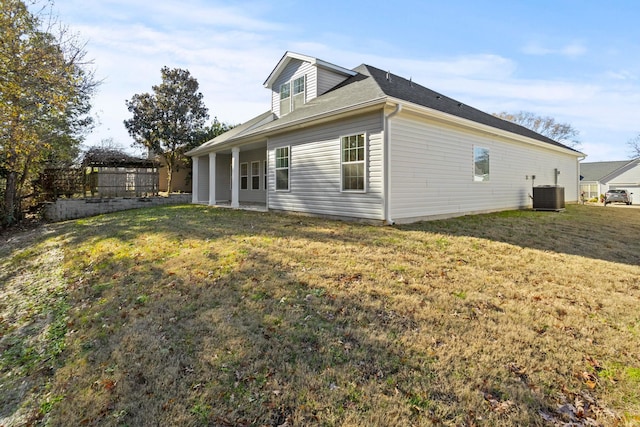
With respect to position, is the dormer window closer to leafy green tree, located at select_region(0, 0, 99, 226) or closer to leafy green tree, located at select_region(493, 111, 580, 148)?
leafy green tree, located at select_region(0, 0, 99, 226)

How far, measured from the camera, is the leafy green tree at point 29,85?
8250 millimetres

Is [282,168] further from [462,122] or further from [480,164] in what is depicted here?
[480,164]

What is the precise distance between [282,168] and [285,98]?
146 inches

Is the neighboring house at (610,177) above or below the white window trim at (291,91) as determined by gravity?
below

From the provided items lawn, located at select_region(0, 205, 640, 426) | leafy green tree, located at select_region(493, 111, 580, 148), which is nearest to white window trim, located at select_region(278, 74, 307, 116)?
lawn, located at select_region(0, 205, 640, 426)

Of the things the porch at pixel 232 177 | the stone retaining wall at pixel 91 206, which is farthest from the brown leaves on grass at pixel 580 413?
the stone retaining wall at pixel 91 206

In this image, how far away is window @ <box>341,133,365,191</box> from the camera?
27.2 ft

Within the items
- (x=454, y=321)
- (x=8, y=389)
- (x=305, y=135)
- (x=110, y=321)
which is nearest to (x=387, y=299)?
(x=454, y=321)

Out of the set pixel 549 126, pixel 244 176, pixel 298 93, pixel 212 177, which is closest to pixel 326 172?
pixel 298 93

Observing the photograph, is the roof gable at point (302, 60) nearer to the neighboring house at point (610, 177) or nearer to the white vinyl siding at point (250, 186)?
the white vinyl siding at point (250, 186)

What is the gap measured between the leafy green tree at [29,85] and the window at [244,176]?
6548 millimetres

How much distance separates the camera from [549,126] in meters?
37.7

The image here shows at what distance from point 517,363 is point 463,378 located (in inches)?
21.8

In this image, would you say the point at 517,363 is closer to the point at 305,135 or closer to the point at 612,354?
the point at 612,354
